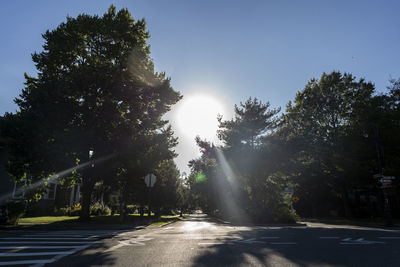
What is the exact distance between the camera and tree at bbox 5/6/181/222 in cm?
1739

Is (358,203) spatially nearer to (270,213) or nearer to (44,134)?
(270,213)

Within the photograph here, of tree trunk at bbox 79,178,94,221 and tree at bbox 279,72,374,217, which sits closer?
tree trunk at bbox 79,178,94,221

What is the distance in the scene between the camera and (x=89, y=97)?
1953 centimetres

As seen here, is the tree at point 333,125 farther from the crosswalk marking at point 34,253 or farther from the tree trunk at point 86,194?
the crosswalk marking at point 34,253

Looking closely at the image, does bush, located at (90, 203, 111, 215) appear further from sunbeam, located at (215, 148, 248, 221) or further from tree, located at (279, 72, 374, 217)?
tree, located at (279, 72, 374, 217)

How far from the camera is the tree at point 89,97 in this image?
685 inches

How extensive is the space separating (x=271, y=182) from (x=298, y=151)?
425cm

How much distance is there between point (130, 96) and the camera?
20.2 metres

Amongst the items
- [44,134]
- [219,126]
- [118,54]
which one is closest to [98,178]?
[44,134]

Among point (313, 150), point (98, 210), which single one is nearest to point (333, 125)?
point (313, 150)

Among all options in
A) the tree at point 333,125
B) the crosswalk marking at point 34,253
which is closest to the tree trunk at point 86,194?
the crosswalk marking at point 34,253

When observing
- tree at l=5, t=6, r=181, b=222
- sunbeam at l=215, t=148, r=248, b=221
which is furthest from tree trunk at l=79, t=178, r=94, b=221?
sunbeam at l=215, t=148, r=248, b=221

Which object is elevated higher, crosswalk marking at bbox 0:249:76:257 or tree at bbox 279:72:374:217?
tree at bbox 279:72:374:217

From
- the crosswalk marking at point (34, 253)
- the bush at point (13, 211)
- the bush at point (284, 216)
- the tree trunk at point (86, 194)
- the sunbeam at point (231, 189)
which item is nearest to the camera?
the crosswalk marking at point (34, 253)
